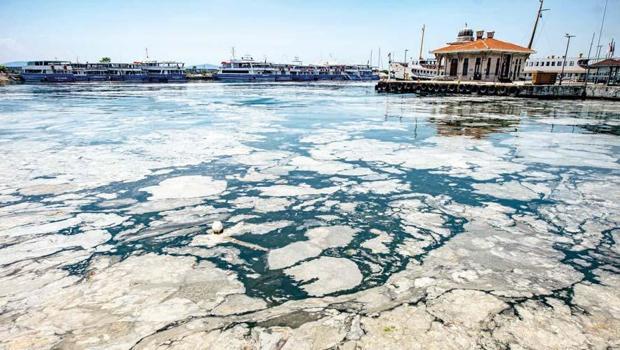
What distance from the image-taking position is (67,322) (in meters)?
2.54

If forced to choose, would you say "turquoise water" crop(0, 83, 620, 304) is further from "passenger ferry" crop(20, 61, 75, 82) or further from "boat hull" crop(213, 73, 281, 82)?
"boat hull" crop(213, 73, 281, 82)

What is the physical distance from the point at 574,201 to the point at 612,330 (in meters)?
3.11

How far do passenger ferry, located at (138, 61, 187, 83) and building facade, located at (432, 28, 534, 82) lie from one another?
158ft

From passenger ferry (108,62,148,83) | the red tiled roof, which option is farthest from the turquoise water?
passenger ferry (108,62,148,83)

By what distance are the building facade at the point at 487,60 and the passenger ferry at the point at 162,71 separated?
48.1m

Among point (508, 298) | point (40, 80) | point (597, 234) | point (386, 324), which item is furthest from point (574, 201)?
point (40, 80)

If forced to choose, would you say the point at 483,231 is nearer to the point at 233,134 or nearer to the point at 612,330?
the point at 612,330

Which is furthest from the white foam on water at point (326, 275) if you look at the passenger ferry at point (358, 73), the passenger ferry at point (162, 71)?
the passenger ferry at point (358, 73)

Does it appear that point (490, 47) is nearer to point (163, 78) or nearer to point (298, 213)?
point (298, 213)

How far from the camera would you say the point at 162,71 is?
64.6 metres

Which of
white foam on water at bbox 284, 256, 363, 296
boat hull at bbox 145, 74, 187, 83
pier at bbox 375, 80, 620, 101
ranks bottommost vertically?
white foam on water at bbox 284, 256, 363, 296

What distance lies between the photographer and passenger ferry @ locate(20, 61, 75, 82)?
55156mm

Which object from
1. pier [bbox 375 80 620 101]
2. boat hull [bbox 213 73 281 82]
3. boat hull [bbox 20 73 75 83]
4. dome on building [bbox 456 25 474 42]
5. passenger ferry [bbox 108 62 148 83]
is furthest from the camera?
boat hull [bbox 213 73 281 82]

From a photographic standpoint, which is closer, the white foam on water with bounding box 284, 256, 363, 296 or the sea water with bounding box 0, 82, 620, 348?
the white foam on water with bounding box 284, 256, 363, 296
